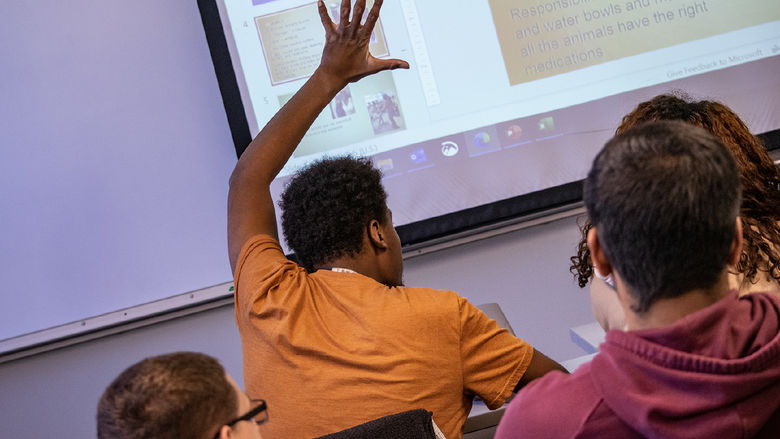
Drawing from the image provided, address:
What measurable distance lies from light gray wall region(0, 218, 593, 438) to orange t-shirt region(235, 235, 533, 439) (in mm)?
1479

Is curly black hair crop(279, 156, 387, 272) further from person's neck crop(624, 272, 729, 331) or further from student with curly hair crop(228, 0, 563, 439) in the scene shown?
person's neck crop(624, 272, 729, 331)

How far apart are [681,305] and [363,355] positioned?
25.7 inches

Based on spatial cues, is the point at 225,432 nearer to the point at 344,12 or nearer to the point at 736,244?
the point at 736,244

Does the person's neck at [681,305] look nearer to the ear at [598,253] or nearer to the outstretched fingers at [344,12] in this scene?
the ear at [598,253]

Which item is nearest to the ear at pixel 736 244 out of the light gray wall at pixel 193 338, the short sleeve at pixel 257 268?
the short sleeve at pixel 257 268

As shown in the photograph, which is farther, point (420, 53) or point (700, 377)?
point (420, 53)

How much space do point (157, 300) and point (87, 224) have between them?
0.41m

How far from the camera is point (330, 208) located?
5.25ft

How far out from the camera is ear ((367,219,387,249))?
1597 mm

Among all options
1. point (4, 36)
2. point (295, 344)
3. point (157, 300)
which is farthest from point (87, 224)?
point (295, 344)

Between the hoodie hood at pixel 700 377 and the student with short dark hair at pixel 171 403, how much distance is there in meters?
0.48

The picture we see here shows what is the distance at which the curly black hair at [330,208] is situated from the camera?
1.58 m

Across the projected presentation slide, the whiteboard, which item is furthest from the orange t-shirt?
the whiteboard

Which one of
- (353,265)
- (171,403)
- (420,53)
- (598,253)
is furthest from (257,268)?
(420,53)
